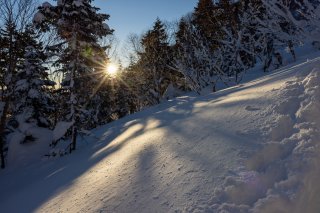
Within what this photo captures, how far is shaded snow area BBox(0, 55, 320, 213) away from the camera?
3441 mm

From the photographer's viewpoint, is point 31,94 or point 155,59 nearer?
point 31,94

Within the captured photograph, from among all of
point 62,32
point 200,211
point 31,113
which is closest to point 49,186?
point 200,211

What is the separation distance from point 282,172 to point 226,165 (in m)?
0.74

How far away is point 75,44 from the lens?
11977mm

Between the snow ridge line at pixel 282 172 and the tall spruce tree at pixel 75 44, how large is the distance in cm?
927

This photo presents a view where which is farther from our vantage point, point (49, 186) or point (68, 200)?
point (49, 186)

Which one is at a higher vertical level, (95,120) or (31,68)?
(31,68)

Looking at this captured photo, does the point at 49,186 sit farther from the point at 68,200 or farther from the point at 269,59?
the point at 269,59

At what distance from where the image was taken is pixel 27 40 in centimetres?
1670

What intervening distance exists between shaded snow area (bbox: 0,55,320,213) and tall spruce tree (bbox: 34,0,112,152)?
19.3 ft

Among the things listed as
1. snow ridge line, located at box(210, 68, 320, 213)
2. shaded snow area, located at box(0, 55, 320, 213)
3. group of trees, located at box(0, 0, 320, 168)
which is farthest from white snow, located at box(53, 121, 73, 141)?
snow ridge line, located at box(210, 68, 320, 213)

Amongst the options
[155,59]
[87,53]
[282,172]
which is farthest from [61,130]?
[155,59]

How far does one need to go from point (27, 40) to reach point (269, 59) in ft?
47.6

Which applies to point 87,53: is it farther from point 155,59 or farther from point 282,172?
point 155,59
